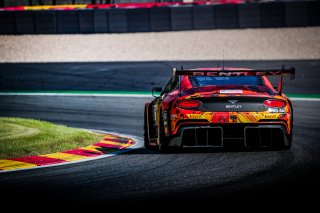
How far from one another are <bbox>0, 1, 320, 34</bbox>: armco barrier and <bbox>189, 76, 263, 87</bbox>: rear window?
17083 mm

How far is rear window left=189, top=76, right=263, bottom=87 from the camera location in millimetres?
10344

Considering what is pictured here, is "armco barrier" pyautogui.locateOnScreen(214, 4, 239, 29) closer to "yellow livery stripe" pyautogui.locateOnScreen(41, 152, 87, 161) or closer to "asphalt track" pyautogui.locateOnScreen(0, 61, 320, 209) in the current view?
"asphalt track" pyautogui.locateOnScreen(0, 61, 320, 209)

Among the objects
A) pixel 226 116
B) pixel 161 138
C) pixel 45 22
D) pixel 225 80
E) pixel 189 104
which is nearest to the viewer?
pixel 226 116

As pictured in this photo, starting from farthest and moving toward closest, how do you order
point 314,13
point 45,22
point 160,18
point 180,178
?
1. point 45,22
2. point 160,18
3. point 314,13
4. point 180,178

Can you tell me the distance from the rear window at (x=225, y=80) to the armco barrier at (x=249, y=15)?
17.3 metres

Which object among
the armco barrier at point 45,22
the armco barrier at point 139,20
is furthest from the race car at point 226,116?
the armco barrier at point 45,22

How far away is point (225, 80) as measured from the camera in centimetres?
1045

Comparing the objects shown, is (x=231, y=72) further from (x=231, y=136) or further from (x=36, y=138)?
(x=36, y=138)

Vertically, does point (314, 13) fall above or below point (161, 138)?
above

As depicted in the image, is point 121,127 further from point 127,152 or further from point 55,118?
point 127,152

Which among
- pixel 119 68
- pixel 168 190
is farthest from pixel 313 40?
pixel 168 190

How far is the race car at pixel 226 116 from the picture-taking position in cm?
952

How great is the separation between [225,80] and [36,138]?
3.09 m

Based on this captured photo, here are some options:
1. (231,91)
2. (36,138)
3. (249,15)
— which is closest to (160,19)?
(249,15)
